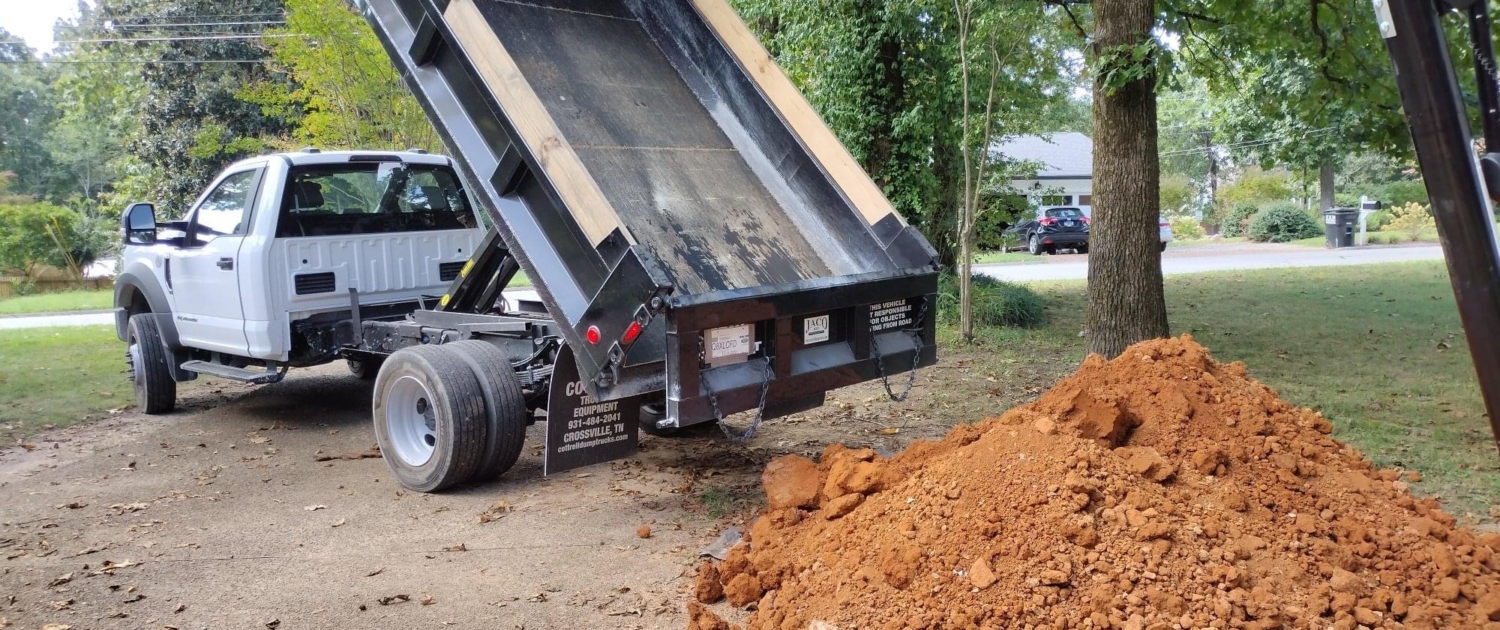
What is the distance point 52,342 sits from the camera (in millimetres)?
13812

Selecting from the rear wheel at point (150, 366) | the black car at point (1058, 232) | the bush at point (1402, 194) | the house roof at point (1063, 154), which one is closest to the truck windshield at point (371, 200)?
the rear wheel at point (150, 366)

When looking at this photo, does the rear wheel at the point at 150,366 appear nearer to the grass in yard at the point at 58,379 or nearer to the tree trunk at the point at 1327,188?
the grass in yard at the point at 58,379

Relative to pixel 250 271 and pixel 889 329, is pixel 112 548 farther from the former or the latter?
pixel 889 329

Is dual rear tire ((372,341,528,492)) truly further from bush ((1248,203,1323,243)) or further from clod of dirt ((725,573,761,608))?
bush ((1248,203,1323,243))

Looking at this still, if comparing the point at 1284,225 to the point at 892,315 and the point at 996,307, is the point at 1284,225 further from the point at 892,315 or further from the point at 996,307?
the point at 892,315

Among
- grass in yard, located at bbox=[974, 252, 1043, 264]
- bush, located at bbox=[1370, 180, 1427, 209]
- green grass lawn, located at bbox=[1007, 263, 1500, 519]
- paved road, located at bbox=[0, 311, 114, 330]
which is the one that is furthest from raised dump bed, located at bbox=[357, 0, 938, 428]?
bush, located at bbox=[1370, 180, 1427, 209]

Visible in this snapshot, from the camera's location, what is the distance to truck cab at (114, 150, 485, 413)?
7453 mm

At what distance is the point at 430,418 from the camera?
6230mm

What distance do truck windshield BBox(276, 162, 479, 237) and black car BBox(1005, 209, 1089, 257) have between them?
2720cm

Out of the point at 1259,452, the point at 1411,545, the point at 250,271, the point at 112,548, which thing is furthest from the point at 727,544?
the point at 250,271

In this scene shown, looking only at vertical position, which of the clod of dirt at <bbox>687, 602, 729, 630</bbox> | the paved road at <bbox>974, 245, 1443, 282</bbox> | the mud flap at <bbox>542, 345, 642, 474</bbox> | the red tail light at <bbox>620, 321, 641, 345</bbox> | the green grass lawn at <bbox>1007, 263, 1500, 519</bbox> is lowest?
the clod of dirt at <bbox>687, 602, 729, 630</bbox>

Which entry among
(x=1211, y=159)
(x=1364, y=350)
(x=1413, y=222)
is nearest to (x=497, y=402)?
(x=1364, y=350)

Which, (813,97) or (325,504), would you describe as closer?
(325,504)

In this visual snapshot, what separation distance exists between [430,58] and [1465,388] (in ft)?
26.6
